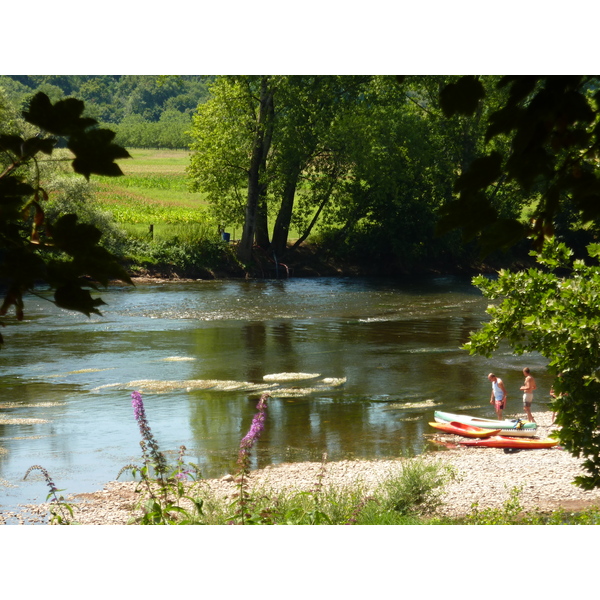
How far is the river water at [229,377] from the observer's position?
390 inches

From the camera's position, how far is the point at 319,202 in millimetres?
26781

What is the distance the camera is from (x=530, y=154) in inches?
67.0

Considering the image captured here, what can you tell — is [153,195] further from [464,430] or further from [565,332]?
[565,332]

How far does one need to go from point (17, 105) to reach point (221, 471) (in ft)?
41.7

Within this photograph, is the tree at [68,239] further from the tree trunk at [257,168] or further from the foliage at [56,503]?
the tree trunk at [257,168]

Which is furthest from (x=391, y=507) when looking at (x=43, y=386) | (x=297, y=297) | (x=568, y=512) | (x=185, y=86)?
(x=185, y=86)

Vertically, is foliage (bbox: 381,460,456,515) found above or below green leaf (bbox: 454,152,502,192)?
below

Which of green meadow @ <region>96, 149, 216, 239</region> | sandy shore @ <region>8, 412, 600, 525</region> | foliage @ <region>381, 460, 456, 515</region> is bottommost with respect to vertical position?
sandy shore @ <region>8, 412, 600, 525</region>

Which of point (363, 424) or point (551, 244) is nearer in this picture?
point (551, 244)

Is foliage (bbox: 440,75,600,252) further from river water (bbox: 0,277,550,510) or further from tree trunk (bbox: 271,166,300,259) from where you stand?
tree trunk (bbox: 271,166,300,259)

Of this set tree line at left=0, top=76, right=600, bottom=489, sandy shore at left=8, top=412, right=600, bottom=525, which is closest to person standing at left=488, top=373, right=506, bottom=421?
sandy shore at left=8, top=412, right=600, bottom=525

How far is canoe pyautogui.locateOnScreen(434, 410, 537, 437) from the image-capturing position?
10.3 meters

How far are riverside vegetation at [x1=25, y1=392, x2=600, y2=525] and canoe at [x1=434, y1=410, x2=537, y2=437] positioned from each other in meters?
2.37

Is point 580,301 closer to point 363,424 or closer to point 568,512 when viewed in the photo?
point 568,512
